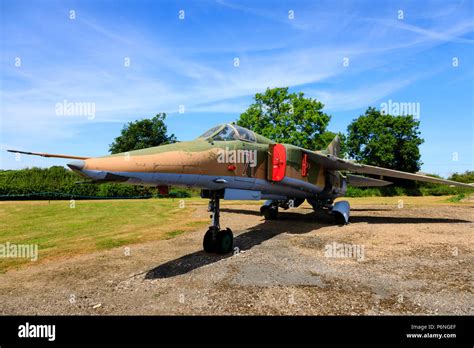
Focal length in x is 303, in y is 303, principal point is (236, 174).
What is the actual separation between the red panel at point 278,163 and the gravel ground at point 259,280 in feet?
7.60

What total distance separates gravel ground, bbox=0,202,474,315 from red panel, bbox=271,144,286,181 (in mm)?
2317

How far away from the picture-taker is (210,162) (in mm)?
7668

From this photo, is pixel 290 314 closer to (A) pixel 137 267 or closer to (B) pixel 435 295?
(B) pixel 435 295

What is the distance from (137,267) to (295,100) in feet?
134

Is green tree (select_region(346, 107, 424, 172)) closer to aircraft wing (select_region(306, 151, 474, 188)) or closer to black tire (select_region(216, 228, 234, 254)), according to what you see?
aircraft wing (select_region(306, 151, 474, 188))

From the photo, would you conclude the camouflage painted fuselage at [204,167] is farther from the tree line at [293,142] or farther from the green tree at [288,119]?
the green tree at [288,119]

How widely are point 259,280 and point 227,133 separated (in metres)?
4.28

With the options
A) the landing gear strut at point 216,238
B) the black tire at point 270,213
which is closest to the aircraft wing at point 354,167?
the black tire at point 270,213

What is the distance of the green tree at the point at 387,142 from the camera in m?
58.2

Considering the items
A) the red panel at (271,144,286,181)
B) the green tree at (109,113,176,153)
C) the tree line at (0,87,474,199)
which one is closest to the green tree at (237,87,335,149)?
the tree line at (0,87,474,199)

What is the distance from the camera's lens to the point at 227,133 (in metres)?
8.91
